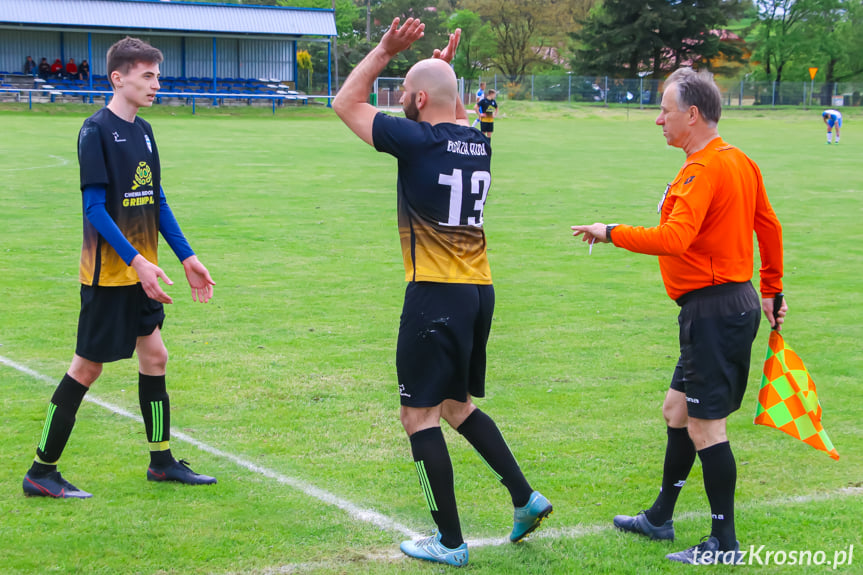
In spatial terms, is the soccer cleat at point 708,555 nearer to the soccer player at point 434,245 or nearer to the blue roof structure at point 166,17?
the soccer player at point 434,245

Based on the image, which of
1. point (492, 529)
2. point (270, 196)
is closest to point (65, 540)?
point (492, 529)

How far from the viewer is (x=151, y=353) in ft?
16.1

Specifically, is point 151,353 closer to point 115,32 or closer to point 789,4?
point 115,32

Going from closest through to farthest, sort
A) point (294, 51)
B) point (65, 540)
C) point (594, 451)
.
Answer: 1. point (65, 540)
2. point (594, 451)
3. point (294, 51)

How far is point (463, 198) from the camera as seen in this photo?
400 cm

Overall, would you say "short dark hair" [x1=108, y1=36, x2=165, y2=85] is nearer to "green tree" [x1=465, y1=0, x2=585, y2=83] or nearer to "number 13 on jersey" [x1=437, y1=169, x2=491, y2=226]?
"number 13 on jersey" [x1=437, y1=169, x2=491, y2=226]

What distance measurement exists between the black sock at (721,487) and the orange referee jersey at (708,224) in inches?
29.8

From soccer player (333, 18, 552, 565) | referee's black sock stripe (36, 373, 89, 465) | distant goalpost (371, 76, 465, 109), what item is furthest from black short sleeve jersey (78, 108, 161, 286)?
distant goalpost (371, 76, 465, 109)

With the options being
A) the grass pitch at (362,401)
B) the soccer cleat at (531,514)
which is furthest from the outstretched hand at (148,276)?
the soccer cleat at (531,514)

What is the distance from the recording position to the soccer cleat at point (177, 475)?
493 cm

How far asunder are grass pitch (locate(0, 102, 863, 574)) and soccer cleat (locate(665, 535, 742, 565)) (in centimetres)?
9

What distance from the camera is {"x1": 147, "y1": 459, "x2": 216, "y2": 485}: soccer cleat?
194 inches

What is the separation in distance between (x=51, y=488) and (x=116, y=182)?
167 cm

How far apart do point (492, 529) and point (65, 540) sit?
2.08m
